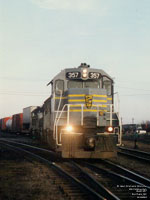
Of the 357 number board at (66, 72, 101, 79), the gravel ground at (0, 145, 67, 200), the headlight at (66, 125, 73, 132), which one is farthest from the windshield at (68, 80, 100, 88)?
the gravel ground at (0, 145, 67, 200)

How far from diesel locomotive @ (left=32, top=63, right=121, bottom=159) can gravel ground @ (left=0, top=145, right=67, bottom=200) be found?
1368 mm

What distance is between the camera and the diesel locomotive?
914 cm

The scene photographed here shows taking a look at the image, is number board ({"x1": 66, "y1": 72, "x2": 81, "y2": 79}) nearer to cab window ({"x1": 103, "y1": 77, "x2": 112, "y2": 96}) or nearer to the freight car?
cab window ({"x1": 103, "y1": 77, "x2": 112, "y2": 96})

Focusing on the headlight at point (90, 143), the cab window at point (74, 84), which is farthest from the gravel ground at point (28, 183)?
the cab window at point (74, 84)

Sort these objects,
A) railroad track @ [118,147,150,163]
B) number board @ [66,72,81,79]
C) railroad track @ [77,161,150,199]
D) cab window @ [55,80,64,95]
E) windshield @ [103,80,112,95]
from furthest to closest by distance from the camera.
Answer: windshield @ [103,80,112,95] → cab window @ [55,80,64,95] → number board @ [66,72,81,79] → railroad track @ [118,147,150,163] → railroad track @ [77,161,150,199]

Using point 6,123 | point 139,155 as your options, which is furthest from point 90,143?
point 6,123

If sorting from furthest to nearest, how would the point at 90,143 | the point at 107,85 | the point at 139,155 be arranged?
1. the point at 139,155
2. the point at 107,85
3. the point at 90,143

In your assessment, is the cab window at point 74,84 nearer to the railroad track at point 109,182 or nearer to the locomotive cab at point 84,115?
the locomotive cab at point 84,115

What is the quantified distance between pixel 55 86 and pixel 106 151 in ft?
11.9

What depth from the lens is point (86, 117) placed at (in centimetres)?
1013

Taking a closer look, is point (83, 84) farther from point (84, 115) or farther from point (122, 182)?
point (122, 182)

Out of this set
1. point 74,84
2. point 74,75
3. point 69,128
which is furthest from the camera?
point 74,84

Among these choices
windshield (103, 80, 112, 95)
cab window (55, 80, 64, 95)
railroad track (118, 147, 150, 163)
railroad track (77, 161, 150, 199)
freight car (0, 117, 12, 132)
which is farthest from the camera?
freight car (0, 117, 12, 132)

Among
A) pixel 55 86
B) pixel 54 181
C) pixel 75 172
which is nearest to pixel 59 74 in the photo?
pixel 55 86
